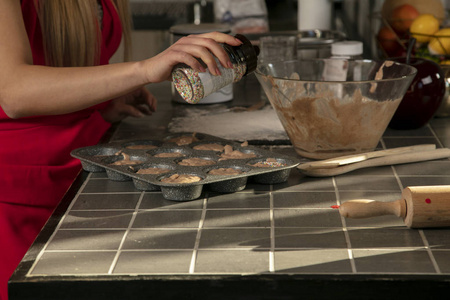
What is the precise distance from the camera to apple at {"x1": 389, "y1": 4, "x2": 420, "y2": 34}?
192 centimetres

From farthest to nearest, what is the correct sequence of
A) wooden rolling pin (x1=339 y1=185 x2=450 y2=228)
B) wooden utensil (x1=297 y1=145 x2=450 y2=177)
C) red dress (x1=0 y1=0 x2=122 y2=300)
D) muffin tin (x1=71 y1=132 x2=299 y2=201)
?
red dress (x1=0 y1=0 x2=122 y2=300), wooden utensil (x1=297 y1=145 x2=450 y2=177), muffin tin (x1=71 y1=132 x2=299 y2=201), wooden rolling pin (x1=339 y1=185 x2=450 y2=228)

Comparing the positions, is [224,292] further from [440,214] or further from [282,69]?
[282,69]

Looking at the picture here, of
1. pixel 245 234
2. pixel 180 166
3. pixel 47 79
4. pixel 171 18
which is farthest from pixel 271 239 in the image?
pixel 171 18

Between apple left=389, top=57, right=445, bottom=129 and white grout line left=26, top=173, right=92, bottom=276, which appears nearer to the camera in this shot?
white grout line left=26, top=173, right=92, bottom=276

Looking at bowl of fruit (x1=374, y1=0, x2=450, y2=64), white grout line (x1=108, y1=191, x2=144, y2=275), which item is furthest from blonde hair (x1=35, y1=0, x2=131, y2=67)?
bowl of fruit (x1=374, y1=0, x2=450, y2=64)

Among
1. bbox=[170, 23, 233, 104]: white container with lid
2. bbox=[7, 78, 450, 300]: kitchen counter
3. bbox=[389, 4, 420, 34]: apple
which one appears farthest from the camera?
bbox=[389, 4, 420, 34]: apple

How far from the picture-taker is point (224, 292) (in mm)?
829

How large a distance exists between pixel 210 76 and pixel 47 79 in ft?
1.11

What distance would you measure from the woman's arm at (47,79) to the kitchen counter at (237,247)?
0.56 ft

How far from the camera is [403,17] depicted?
6.37 ft

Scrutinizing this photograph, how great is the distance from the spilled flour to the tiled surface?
31 centimetres

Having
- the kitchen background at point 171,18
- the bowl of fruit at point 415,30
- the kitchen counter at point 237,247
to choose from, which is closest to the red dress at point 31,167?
the kitchen counter at point 237,247

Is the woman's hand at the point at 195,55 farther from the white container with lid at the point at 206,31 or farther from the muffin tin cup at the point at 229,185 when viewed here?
the white container with lid at the point at 206,31

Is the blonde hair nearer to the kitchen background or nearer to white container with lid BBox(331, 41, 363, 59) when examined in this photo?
white container with lid BBox(331, 41, 363, 59)
